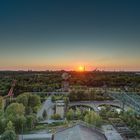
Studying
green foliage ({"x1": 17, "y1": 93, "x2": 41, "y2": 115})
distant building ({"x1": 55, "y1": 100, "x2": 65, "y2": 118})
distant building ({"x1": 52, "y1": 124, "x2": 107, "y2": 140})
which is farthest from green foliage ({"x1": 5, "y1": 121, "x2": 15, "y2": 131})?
distant building ({"x1": 55, "y1": 100, "x2": 65, "y2": 118})

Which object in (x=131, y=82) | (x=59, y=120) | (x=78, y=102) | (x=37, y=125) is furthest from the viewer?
(x=131, y=82)

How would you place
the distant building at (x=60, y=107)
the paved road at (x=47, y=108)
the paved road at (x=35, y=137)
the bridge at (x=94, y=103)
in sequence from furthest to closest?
the bridge at (x=94, y=103)
the distant building at (x=60, y=107)
the paved road at (x=47, y=108)
the paved road at (x=35, y=137)

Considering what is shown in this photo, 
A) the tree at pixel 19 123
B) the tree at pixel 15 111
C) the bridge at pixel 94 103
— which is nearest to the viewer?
the tree at pixel 19 123

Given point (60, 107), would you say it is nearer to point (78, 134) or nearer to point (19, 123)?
point (19, 123)

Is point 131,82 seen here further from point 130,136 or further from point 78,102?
point 130,136

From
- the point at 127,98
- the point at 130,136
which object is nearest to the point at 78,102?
the point at 127,98

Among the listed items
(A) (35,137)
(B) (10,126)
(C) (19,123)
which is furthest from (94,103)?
(B) (10,126)

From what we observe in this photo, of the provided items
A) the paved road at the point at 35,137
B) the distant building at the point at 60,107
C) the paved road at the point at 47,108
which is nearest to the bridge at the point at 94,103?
the distant building at the point at 60,107

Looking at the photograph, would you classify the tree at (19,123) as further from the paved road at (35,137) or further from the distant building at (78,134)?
the distant building at (78,134)
